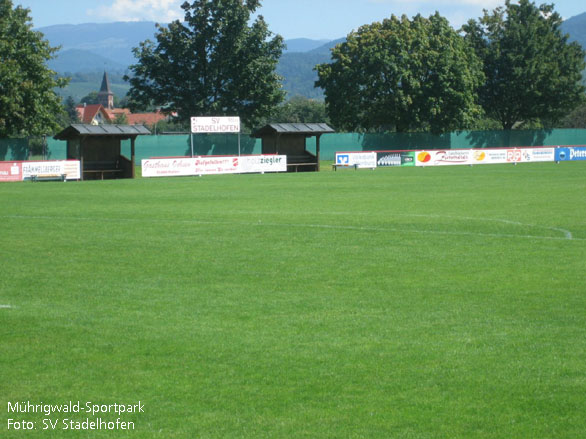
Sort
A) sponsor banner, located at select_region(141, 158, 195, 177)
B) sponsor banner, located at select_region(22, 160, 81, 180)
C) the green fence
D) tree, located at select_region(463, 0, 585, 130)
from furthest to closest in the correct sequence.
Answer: tree, located at select_region(463, 0, 585, 130)
the green fence
sponsor banner, located at select_region(141, 158, 195, 177)
sponsor banner, located at select_region(22, 160, 81, 180)

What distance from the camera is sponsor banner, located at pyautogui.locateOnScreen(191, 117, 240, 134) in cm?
5159

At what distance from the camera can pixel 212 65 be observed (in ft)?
229

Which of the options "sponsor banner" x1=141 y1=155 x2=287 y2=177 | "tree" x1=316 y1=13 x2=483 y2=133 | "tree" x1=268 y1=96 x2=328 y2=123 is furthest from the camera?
"tree" x1=268 y1=96 x2=328 y2=123

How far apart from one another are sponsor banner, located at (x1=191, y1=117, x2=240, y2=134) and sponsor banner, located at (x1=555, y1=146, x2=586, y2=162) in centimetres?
2601

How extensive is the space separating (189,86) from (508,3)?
3312 centimetres

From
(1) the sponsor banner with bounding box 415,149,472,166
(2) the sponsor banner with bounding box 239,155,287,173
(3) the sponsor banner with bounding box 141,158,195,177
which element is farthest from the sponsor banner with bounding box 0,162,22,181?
(1) the sponsor banner with bounding box 415,149,472,166

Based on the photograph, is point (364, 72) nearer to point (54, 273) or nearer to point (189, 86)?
point (189, 86)

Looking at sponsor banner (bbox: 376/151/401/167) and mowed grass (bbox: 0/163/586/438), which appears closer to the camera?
mowed grass (bbox: 0/163/586/438)

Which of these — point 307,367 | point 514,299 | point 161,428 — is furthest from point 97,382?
point 514,299

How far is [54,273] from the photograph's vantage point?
42.8 ft

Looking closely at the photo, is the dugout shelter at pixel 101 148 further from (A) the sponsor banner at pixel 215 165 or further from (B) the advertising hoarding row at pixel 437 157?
(B) the advertising hoarding row at pixel 437 157

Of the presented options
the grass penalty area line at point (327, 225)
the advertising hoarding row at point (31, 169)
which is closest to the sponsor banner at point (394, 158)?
the advertising hoarding row at point (31, 169)

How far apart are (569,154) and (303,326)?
192 ft

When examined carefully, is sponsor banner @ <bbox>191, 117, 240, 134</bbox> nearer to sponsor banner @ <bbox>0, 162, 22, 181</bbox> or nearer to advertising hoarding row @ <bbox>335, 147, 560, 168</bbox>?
advertising hoarding row @ <bbox>335, 147, 560, 168</bbox>
